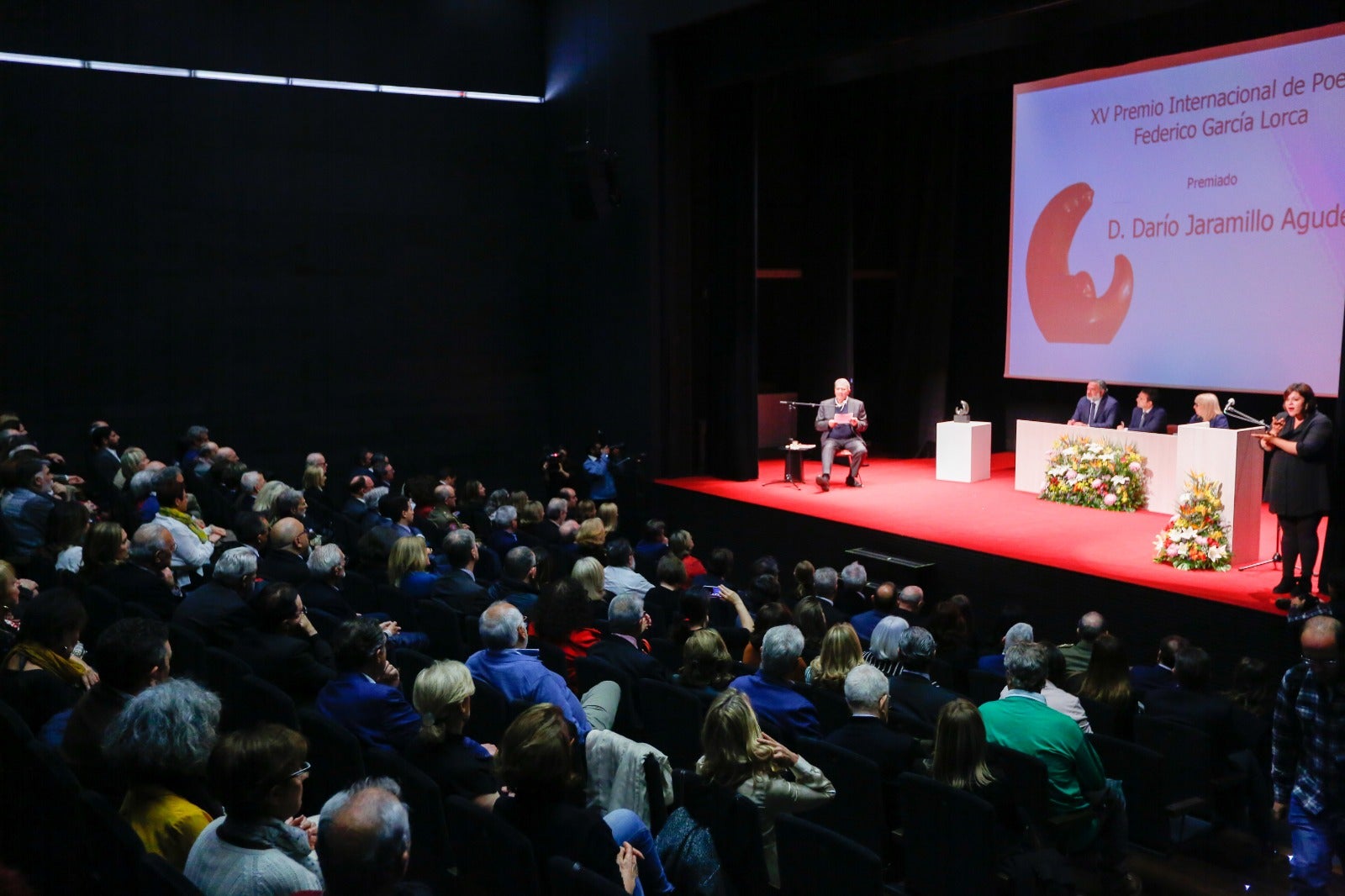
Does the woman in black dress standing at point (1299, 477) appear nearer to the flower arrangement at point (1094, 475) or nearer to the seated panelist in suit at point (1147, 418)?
the flower arrangement at point (1094, 475)

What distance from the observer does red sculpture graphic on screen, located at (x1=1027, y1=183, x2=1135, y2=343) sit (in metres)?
10.5

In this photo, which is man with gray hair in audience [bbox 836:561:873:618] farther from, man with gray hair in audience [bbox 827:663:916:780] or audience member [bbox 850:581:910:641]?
man with gray hair in audience [bbox 827:663:916:780]

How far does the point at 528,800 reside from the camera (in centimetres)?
284

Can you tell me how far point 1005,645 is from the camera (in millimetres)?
5379

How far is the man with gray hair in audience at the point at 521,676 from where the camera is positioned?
4109 mm

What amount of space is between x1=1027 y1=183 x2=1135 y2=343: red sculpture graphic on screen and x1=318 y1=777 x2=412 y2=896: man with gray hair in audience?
962 cm

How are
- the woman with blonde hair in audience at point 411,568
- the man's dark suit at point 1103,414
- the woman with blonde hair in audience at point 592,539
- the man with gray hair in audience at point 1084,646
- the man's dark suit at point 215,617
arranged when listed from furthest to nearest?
1. the man's dark suit at point 1103,414
2. the woman with blonde hair in audience at point 592,539
3. the woman with blonde hair in audience at point 411,568
4. the man with gray hair in audience at point 1084,646
5. the man's dark suit at point 215,617

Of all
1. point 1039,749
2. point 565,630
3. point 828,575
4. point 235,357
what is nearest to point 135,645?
point 565,630

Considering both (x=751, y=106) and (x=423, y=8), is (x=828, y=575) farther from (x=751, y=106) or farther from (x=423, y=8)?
(x=423, y=8)

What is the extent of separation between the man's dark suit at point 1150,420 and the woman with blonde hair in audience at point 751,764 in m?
7.57

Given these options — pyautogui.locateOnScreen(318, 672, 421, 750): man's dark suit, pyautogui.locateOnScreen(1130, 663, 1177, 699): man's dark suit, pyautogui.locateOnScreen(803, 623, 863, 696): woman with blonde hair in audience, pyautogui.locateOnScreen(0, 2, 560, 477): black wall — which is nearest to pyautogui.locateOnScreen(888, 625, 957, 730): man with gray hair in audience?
pyautogui.locateOnScreen(803, 623, 863, 696): woman with blonde hair in audience

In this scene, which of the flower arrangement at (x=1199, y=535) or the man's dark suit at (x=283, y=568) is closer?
the man's dark suit at (x=283, y=568)

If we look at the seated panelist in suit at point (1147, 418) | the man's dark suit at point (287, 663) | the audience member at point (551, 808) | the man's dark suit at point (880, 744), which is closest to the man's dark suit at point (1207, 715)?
the man's dark suit at point (880, 744)

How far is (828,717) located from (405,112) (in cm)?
985
